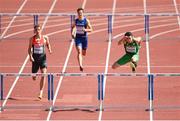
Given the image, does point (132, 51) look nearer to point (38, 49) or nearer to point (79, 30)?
point (79, 30)

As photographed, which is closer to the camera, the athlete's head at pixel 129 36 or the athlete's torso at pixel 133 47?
the athlete's head at pixel 129 36

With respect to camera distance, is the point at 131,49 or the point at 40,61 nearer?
the point at 40,61

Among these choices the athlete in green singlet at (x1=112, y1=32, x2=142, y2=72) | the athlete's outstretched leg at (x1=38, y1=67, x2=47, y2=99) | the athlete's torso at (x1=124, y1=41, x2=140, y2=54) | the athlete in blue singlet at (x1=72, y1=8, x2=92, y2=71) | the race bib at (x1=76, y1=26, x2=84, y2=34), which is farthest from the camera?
the race bib at (x1=76, y1=26, x2=84, y2=34)

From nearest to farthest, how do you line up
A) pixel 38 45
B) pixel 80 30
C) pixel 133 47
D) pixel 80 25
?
pixel 38 45, pixel 133 47, pixel 80 25, pixel 80 30

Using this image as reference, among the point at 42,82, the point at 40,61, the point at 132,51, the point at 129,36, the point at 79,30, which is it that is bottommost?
the point at 42,82

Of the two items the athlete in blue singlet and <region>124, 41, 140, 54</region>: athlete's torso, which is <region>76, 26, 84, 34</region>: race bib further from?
<region>124, 41, 140, 54</region>: athlete's torso

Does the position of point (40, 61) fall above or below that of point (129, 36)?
below

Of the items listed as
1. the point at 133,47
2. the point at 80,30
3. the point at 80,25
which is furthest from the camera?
the point at 80,30

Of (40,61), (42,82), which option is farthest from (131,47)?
(42,82)

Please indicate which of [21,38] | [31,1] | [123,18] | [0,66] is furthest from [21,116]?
[31,1]

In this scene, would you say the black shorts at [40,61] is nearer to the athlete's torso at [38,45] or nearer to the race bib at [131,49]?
the athlete's torso at [38,45]

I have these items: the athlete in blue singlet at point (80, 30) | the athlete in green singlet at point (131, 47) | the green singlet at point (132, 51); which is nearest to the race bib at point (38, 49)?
the athlete in blue singlet at point (80, 30)

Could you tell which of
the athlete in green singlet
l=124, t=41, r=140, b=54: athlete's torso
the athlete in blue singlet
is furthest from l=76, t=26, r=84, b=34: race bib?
l=124, t=41, r=140, b=54: athlete's torso

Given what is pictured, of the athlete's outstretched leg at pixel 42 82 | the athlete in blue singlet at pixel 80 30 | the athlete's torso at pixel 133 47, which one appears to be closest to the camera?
the athlete's outstretched leg at pixel 42 82
